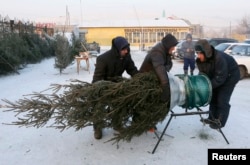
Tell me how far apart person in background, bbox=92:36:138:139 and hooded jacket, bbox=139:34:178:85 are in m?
0.40

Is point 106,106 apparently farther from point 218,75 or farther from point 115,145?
point 218,75

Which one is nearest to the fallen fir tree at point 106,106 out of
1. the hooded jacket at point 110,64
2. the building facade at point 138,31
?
the hooded jacket at point 110,64

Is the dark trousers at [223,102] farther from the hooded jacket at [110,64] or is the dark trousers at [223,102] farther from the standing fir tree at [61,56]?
the standing fir tree at [61,56]

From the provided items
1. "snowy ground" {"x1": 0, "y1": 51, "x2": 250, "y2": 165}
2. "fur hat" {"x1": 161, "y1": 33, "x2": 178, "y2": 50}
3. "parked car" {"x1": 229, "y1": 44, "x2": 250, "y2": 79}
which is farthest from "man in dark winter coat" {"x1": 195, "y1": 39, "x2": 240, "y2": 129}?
"parked car" {"x1": 229, "y1": 44, "x2": 250, "y2": 79}

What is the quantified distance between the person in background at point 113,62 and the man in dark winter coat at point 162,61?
382 mm

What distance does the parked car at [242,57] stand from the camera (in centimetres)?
1223

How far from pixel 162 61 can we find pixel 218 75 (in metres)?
0.98

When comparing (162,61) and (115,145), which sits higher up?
(162,61)

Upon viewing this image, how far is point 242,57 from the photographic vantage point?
12484 millimetres

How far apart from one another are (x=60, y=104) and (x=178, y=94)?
1.65 m

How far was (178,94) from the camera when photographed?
4.23m

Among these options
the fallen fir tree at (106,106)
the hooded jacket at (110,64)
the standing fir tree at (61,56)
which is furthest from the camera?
the standing fir tree at (61,56)

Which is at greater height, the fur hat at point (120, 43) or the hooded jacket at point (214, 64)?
the fur hat at point (120, 43)

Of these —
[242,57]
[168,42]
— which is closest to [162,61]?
[168,42]
